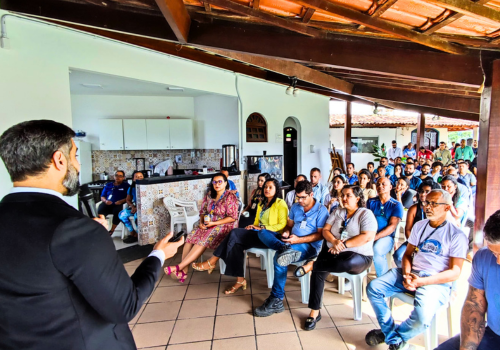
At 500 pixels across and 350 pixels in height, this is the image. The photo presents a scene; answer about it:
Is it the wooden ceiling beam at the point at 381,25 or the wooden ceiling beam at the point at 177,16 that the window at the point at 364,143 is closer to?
the wooden ceiling beam at the point at 381,25

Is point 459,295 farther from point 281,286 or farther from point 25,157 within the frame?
point 25,157

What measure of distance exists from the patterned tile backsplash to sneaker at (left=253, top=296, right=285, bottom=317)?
4.49 meters

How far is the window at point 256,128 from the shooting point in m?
6.59

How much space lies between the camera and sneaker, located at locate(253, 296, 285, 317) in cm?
254

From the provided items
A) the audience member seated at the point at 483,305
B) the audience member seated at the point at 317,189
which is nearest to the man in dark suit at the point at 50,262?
the audience member seated at the point at 483,305

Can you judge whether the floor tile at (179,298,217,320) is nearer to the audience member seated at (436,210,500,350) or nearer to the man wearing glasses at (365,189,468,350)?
the man wearing glasses at (365,189,468,350)

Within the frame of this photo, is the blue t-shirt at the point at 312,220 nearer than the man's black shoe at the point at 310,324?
No

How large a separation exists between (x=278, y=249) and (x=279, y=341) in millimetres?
825

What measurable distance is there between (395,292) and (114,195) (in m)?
4.23

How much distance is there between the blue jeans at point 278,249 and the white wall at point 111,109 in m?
4.93

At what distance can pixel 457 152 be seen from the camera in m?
9.33

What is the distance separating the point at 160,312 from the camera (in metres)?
2.63

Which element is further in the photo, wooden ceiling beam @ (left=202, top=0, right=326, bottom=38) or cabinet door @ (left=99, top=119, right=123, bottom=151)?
cabinet door @ (left=99, top=119, right=123, bottom=151)

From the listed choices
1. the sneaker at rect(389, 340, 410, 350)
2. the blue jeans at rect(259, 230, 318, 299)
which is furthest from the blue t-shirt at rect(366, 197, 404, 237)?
the sneaker at rect(389, 340, 410, 350)
